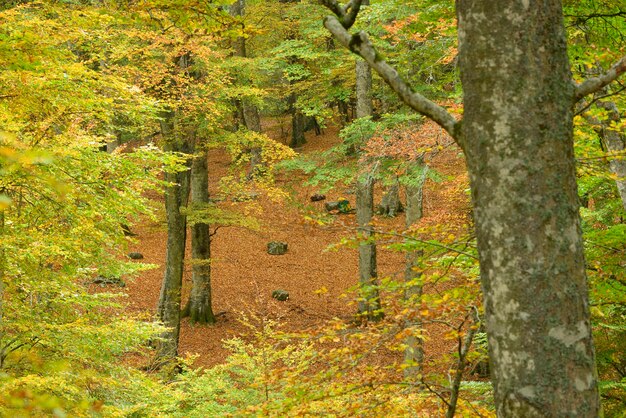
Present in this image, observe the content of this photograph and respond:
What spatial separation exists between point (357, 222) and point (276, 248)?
13055 mm

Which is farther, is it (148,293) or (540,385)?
(148,293)

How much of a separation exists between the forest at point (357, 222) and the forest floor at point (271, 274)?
0.59 feet

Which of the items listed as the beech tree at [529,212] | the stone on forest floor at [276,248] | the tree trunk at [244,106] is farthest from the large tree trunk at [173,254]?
the beech tree at [529,212]

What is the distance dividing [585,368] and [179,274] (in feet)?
37.7

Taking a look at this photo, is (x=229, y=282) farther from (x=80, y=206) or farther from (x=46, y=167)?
(x=46, y=167)

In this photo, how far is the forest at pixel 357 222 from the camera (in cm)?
197

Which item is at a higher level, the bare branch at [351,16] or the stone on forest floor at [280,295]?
the bare branch at [351,16]

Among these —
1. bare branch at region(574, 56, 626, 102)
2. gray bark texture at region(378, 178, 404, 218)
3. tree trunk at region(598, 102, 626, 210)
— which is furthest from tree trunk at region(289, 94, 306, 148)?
bare branch at region(574, 56, 626, 102)

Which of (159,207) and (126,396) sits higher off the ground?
(159,207)

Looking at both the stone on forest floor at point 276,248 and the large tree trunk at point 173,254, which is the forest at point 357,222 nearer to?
the large tree trunk at point 173,254

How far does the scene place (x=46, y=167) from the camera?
5.64 metres

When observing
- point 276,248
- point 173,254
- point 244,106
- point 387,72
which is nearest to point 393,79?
point 387,72

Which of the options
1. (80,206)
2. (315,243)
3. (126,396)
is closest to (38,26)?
(80,206)

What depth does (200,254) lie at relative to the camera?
51.9ft
